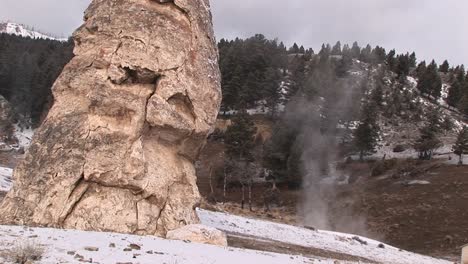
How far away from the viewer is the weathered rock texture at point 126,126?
16516 millimetres

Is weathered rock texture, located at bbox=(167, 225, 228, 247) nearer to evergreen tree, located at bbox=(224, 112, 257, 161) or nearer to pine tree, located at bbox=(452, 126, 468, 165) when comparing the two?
evergreen tree, located at bbox=(224, 112, 257, 161)

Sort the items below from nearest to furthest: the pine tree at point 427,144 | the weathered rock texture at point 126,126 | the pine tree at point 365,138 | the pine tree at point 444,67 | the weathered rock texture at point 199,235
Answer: the weathered rock texture at point 199,235 → the weathered rock texture at point 126,126 → the pine tree at point 427,144 → the pine tree at point 365,138 → the pine tree at point 444,67

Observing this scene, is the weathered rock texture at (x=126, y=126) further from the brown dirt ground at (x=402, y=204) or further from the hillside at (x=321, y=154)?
the brown dirt ground at (x=402, y=204)

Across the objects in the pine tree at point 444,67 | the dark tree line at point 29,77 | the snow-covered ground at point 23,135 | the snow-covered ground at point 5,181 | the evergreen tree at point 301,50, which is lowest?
the snow-covered ground at point 5,181

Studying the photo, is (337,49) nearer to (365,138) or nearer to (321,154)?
(365,138)

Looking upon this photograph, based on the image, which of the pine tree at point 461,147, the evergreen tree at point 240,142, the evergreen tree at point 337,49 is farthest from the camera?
the evergreen tree at point 337,49

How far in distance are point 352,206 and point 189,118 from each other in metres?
48.4

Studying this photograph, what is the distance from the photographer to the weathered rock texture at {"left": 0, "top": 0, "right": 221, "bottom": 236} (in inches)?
650

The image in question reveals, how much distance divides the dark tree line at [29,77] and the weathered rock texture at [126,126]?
7249 cm

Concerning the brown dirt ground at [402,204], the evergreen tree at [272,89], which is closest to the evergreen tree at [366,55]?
the evergreen tree at [272,89]

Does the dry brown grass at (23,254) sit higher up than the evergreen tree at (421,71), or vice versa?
the evergreen tree at (421,71)

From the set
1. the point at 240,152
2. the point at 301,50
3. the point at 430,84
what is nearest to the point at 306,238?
the point at 240,152

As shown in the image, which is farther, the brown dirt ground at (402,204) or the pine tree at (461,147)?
the pine tree at (461,147)

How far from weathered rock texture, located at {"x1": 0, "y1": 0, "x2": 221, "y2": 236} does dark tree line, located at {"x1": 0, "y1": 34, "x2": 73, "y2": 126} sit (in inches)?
2854
